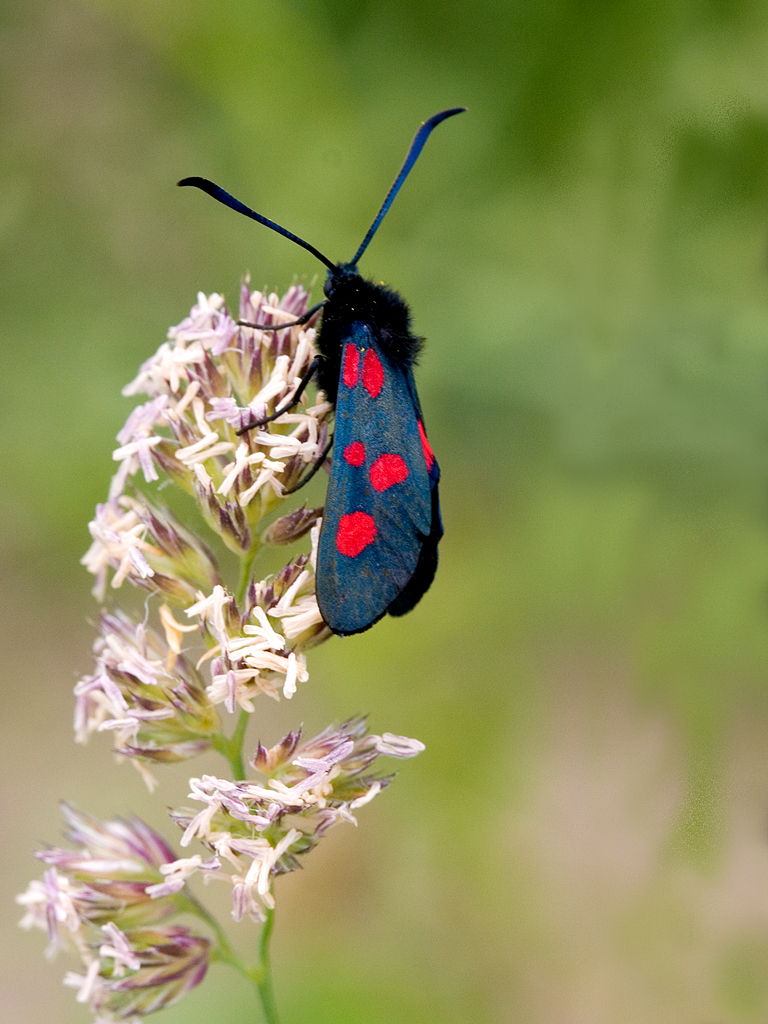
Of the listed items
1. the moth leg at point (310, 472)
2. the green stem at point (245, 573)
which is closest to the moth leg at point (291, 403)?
the moth leg at point (310, 472)

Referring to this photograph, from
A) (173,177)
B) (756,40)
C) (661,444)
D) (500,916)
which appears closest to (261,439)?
(661,444)

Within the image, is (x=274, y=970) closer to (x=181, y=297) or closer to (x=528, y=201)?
(x=181, y=297)

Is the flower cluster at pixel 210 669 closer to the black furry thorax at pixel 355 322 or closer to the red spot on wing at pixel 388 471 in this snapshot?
the black furry thorax at pixel 355 322

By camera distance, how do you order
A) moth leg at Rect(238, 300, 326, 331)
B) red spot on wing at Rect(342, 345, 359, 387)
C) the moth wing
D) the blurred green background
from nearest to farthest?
the moth wing, red spot on wing at Rect(342, 345, 359, 387), moth leg at Rect(238, 300, 326, 331), the blurred green background

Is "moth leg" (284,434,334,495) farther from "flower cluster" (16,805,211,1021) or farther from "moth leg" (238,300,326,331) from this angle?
"flower cluster" (16,805,211,1021)

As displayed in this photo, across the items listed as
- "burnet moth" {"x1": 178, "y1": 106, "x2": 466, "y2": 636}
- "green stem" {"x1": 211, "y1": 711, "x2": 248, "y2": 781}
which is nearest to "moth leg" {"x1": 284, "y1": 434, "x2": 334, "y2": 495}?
"burnet moth" {"x1": 178, "y1": 106, "x2": 466, "y2": 636}

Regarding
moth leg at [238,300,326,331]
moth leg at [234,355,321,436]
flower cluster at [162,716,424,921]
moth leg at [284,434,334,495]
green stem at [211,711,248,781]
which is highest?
moth leg at [238,300,326,331]
